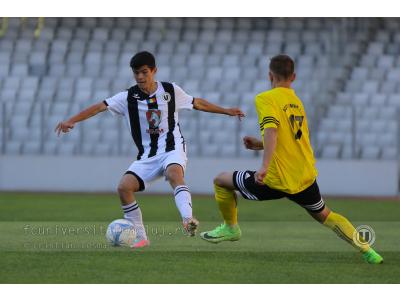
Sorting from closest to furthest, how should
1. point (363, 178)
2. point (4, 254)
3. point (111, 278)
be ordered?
point (111, 278) < point (4, 254) < point (363, 178)

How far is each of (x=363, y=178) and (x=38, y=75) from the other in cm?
788

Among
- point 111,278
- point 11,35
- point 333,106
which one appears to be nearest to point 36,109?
point 11,35

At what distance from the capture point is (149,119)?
31.2 feet

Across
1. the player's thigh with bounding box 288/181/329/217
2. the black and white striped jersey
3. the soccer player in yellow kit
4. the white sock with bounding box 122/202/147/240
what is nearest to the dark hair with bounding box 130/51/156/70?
the black and white striped jersey

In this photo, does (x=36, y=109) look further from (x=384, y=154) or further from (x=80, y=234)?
(x=80, y=234)

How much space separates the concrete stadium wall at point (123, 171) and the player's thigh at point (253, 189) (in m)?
11.6

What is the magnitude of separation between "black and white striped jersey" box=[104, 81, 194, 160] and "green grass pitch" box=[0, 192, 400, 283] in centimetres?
93

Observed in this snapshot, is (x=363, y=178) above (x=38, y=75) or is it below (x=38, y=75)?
below

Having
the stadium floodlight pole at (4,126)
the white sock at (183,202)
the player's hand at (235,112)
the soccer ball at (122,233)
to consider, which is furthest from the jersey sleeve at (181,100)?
the stadium floodlight pole at (4,126)

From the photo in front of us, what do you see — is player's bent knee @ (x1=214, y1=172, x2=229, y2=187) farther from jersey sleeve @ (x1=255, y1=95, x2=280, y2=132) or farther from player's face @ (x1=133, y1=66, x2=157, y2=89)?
player's face @ (x1=133, y1=66, x2=157, y2=89)

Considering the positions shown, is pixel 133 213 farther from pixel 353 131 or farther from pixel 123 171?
pixel 353 131

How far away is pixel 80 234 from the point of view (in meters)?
10.6

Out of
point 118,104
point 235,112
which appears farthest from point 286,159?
point 118,104

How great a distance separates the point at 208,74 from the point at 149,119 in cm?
1383
